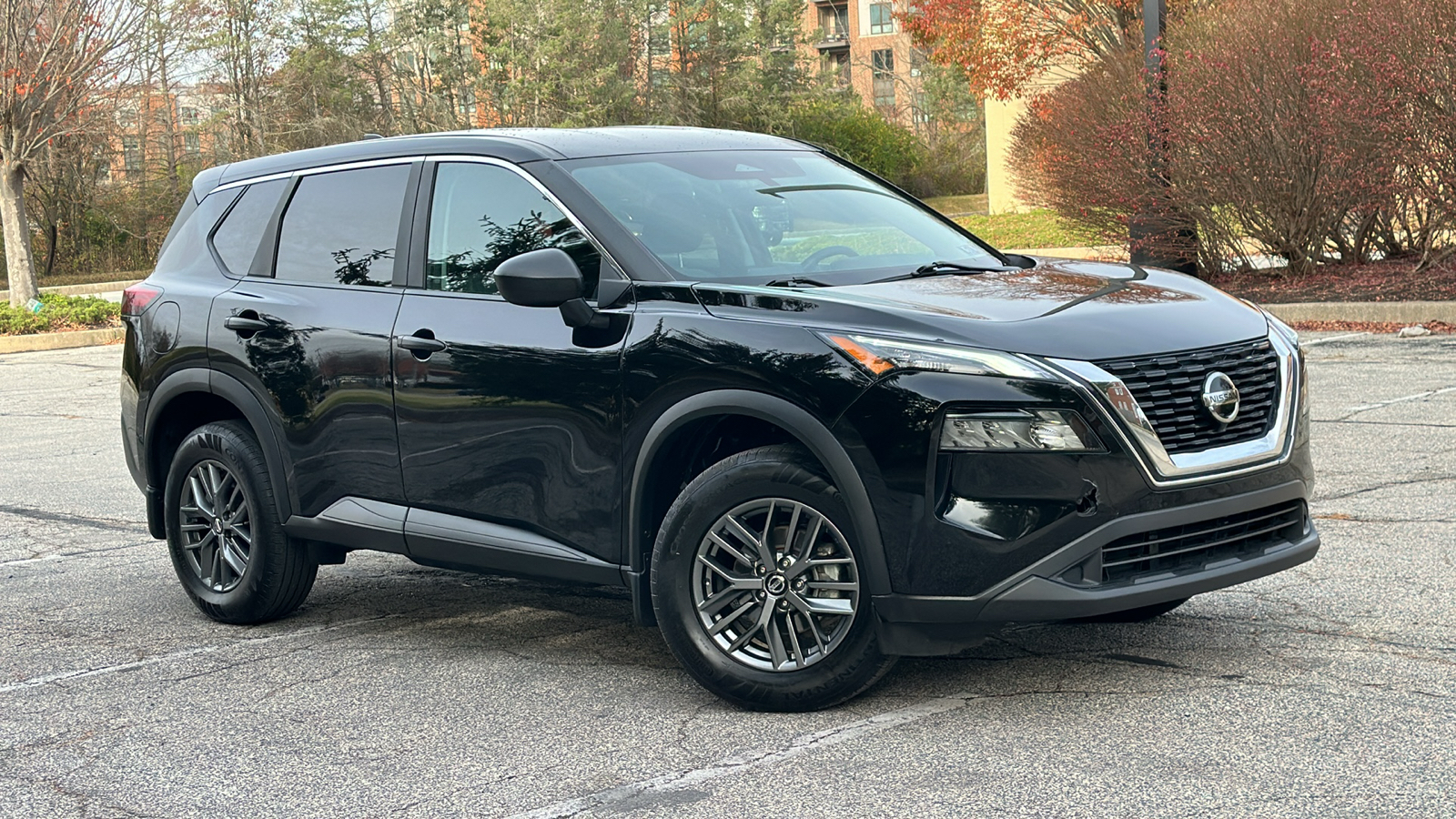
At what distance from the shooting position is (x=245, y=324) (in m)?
6.17

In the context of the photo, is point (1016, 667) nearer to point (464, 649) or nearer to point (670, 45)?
point (464, 649)

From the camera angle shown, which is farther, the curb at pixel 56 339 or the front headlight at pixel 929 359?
the curb at pixel 56 339

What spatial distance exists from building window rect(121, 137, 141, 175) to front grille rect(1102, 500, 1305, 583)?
43575mm

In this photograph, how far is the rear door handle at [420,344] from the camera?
548 cm

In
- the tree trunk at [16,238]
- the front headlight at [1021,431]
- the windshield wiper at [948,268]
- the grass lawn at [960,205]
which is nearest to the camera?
the front headlight at [1021,431]

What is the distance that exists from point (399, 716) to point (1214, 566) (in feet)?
8.28

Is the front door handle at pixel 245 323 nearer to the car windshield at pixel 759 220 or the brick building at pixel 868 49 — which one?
the car windshield at pixel 759 220

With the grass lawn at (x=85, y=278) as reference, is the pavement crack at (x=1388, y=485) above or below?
below

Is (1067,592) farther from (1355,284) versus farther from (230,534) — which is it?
(1355,284)

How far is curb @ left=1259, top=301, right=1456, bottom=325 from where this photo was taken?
15305mm

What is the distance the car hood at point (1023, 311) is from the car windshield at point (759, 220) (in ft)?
0.94

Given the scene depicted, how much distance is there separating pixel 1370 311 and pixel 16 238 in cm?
2155

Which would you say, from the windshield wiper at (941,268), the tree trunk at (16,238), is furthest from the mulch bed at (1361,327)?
the tree trunk at (16,238)

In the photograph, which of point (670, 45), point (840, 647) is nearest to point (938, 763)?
point (840, 647)
